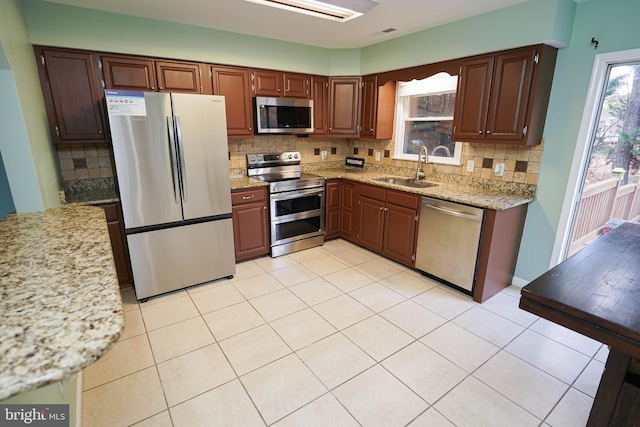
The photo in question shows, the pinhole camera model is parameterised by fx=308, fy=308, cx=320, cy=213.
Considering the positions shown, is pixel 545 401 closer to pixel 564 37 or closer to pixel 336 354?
pixel 336 354

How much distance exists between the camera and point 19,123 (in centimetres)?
191

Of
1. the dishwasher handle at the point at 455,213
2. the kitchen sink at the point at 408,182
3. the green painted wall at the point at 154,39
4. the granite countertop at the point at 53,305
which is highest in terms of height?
the green painted wall at the point at 154,39

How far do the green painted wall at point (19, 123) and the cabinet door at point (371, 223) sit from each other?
295cm

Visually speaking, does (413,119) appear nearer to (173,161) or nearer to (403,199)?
(403,199)

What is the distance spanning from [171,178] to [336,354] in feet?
6.50

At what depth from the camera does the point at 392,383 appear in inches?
74.6

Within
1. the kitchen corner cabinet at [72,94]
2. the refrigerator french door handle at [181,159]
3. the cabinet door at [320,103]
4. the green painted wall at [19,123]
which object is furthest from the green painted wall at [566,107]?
the kitchen corner cabinet at [72,94]

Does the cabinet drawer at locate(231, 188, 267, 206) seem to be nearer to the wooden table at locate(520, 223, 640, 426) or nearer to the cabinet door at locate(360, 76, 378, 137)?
the cabinet door at locate(360, 76, 378, 137)

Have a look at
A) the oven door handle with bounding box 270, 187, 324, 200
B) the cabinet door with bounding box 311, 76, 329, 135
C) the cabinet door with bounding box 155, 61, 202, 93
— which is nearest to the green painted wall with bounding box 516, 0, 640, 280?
the oven door handle with bounding box 270, 187, 324, 200

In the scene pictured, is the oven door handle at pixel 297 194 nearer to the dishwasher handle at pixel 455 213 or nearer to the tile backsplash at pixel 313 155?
the tile backsplash at pixel 313 155

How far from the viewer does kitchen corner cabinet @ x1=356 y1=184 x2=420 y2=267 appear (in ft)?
10.7

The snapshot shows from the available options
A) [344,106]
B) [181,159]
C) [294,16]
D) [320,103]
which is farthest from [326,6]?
[181,159]

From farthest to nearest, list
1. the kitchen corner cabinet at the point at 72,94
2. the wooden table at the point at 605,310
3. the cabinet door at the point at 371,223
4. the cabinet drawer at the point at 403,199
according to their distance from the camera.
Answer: the cabinet door at the point at 371,223, the cabinet drawer at the point at 403,199, the kitchen corner cabinet at the point at 72,94, the wooden table at the point at 605,310

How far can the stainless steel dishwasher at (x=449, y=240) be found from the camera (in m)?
2.73
